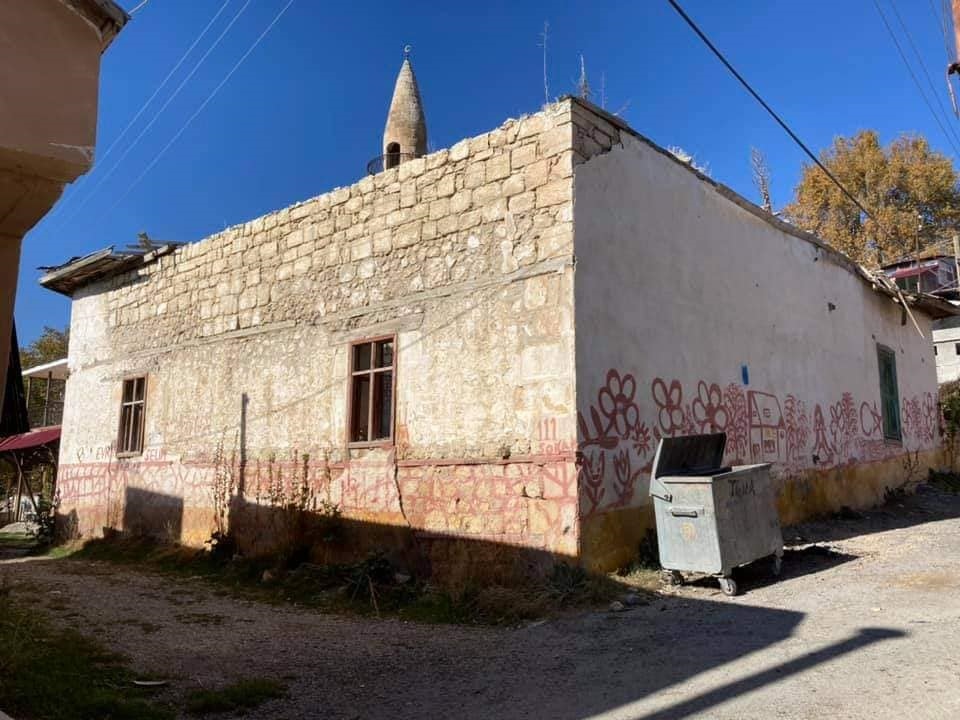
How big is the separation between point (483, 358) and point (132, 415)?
27.3ft

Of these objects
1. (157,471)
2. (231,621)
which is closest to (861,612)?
(231,621)

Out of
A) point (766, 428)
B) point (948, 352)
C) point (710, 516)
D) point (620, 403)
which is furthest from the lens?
point (948, 352)

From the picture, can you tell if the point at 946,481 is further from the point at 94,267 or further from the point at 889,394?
the point at 94,267

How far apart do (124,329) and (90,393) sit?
1.61m

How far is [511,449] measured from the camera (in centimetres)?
777

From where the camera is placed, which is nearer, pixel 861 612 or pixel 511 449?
pixel 861 612

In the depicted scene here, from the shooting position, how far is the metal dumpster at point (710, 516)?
685 cm

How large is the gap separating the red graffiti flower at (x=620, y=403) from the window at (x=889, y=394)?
922 cm

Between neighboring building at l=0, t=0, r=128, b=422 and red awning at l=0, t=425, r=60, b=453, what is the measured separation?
16.1 m

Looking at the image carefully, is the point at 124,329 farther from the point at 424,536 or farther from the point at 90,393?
the point at 424,536

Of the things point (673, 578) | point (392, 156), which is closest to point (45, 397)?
point (392, 156)

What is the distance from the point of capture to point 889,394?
15.4 meters

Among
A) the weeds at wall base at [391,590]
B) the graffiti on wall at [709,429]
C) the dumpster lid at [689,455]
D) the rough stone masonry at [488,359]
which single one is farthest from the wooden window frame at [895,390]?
the weeds at wall base at [391,590]

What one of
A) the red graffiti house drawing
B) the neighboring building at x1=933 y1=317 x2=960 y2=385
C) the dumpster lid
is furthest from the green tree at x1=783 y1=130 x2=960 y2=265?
the dumpster lid
